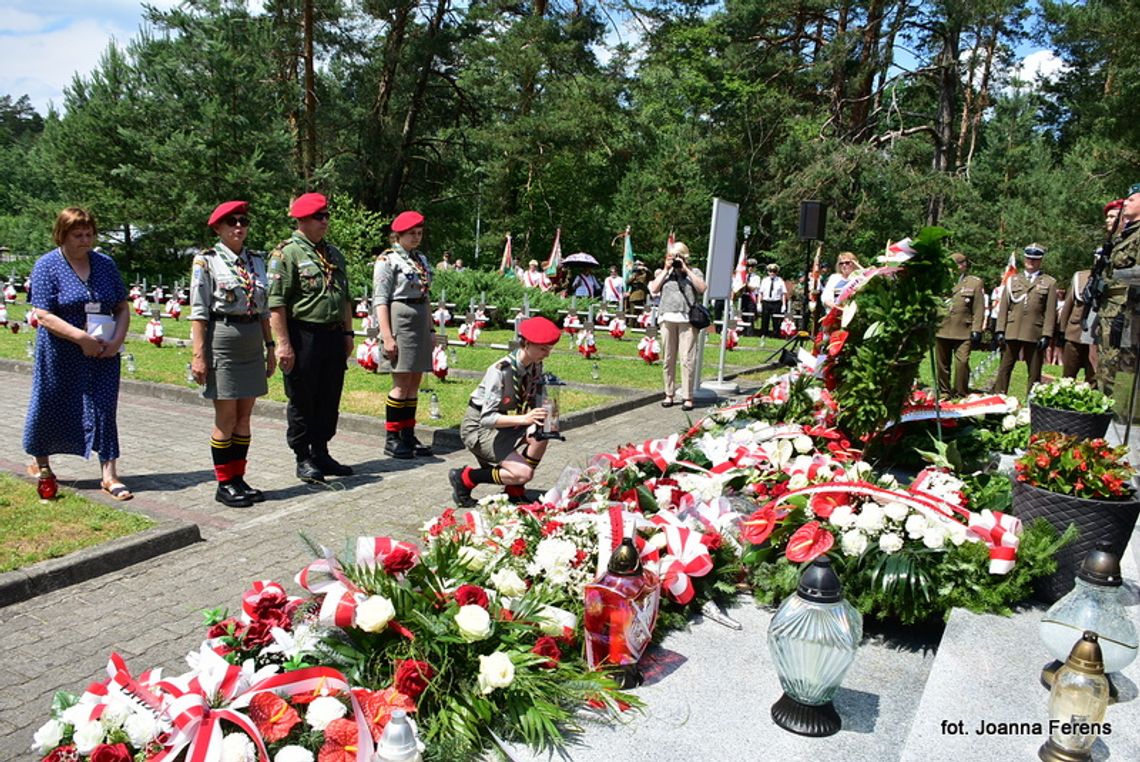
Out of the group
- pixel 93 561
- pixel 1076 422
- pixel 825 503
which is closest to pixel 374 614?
pixel 825 503

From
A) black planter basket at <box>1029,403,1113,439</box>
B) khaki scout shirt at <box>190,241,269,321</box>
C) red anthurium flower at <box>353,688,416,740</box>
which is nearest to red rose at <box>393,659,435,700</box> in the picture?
red anthurium flower at <box>353,688,416,740</box>

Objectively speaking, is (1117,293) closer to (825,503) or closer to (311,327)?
(825,503)

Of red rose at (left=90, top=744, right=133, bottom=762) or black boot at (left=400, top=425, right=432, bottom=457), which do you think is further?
black boot at (left=400, top=425, right=432, bottom=457)

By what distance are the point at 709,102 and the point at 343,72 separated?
13.6m

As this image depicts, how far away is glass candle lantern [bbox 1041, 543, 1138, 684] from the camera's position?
8.49 ft

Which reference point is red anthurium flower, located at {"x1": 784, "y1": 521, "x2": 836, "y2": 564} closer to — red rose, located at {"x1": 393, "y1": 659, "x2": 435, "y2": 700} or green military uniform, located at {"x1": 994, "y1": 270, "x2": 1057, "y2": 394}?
red rose, located at {"x1": 393, "y1": 659, "x2": 435, "y2": 700}

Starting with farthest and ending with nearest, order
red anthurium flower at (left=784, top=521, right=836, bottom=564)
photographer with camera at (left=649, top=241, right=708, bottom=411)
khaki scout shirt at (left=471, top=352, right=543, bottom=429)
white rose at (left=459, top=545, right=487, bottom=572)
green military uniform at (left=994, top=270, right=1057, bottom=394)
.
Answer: green military uniform at (left=994, top=270, right=1057, bottom=394) < photographer with camera at (left=649, top=241, right=708, bottom=411) < khaki scout shirt at (left=471, top=352, right=543, bottom=429) < red anthurium flower at (left=784, top=521, right=836, bottom=564) < white rose at (left=459, top=545, right=487, bottom=572)

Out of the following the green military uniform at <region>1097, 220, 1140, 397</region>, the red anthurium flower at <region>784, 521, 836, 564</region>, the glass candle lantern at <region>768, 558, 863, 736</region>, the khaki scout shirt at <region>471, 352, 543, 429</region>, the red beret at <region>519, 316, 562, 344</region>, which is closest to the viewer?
the glass candle lantern at <region>768, 558, 863, 736</region>

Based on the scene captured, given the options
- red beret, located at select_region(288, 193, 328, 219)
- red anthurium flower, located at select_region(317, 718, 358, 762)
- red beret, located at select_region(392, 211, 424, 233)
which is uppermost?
red beret, located at select_region(288, 193, 328, 219)

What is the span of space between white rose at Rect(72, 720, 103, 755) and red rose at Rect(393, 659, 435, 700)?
0.81 m

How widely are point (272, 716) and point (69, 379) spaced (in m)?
4.08

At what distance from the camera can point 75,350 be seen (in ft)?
18.3

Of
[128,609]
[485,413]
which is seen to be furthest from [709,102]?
[128,609]

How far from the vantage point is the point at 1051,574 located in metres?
3.58
